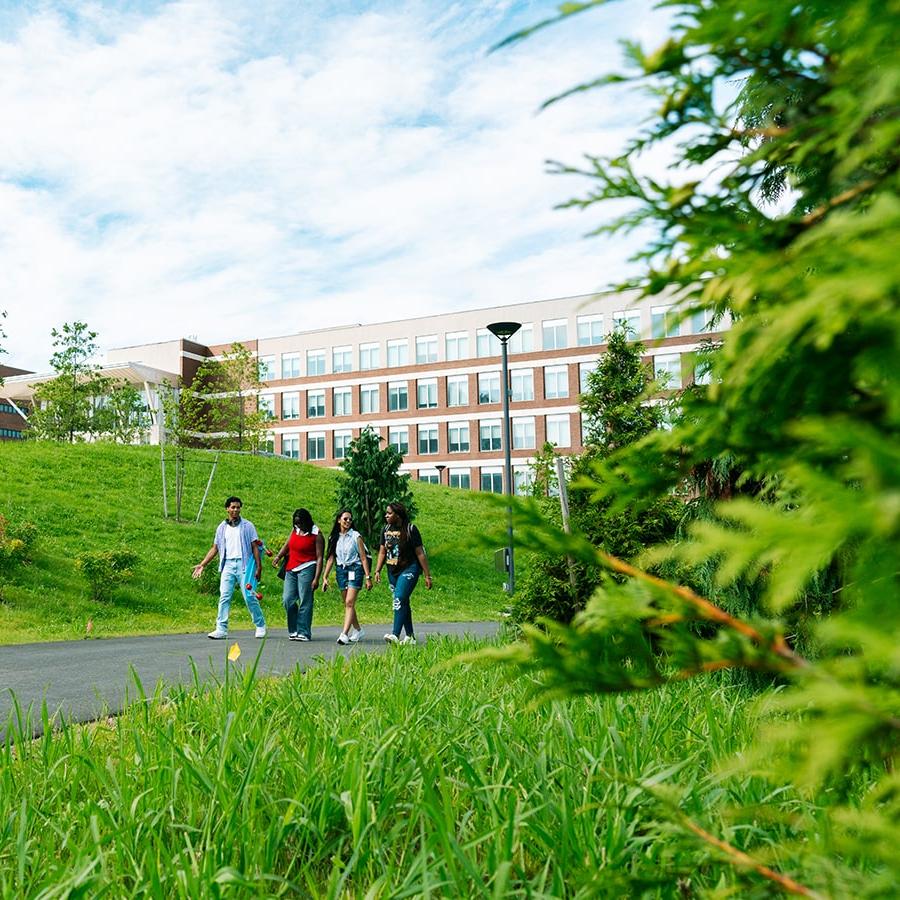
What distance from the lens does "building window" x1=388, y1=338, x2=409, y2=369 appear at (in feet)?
214

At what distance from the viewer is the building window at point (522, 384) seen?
6138 cm

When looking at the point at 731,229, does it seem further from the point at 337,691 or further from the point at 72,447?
the point at 72,447

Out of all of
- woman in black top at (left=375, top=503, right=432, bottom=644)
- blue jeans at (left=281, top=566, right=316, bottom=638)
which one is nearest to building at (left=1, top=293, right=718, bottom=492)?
blue jeans at (left=281, top=566, right=316, bottom=638)

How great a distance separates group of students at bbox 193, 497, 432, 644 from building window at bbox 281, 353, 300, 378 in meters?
57.9

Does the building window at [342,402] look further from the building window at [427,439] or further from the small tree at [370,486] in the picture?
the small tree at [370,486]

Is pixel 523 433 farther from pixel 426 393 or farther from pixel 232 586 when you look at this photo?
pixel 232 586

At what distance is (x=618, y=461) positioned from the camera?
1776mm

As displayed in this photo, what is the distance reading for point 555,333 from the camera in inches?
2381

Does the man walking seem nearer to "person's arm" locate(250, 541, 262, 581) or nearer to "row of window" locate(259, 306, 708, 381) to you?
"person's arm" locate(250, 541, 262, 581)

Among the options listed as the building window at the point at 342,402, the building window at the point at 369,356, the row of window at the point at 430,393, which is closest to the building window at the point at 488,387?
the row of window at the point at 430,393

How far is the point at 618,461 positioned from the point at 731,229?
1.76 feet

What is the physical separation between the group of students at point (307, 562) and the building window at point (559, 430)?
1835 inches

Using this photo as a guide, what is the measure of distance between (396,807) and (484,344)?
198ft

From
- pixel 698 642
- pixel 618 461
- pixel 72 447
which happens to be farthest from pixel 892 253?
pixel 72 447
